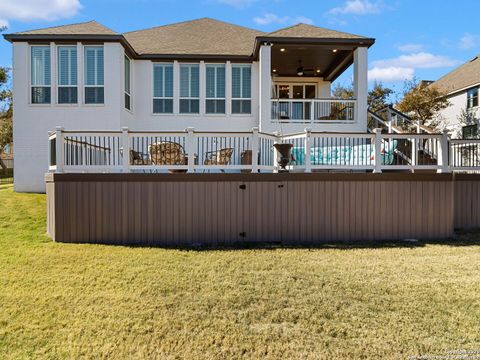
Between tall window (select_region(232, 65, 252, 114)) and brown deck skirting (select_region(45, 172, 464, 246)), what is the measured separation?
6925mm

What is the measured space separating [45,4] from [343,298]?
78.1ft

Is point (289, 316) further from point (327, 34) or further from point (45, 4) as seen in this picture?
point (45, 4)

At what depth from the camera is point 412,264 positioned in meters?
5.84

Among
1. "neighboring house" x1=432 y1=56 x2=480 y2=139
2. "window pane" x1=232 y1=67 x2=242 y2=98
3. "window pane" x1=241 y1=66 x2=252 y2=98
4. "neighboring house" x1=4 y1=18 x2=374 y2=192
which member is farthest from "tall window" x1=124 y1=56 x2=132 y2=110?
"neighboring house" x1=432 y1=56 x2=480 y2=139

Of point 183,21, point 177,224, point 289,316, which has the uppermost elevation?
point 183,21

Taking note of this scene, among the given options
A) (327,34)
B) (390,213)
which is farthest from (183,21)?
(390,213)

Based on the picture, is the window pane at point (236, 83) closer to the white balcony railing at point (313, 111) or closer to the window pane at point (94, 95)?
the white balcony railing at point (313, 111)

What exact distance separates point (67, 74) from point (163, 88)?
10.3 ft

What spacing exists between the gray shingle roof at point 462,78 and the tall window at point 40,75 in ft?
66.9

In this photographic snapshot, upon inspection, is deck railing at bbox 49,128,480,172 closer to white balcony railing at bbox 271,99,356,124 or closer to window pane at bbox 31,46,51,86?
white balcony railing at bbox 271,99,356,124

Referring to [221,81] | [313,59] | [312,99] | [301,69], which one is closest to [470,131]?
[301,69]

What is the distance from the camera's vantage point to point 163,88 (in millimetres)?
13891

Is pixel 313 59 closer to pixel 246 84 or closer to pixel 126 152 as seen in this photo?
pixel 246 84

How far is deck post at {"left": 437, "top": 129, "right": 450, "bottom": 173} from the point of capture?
7.90m
